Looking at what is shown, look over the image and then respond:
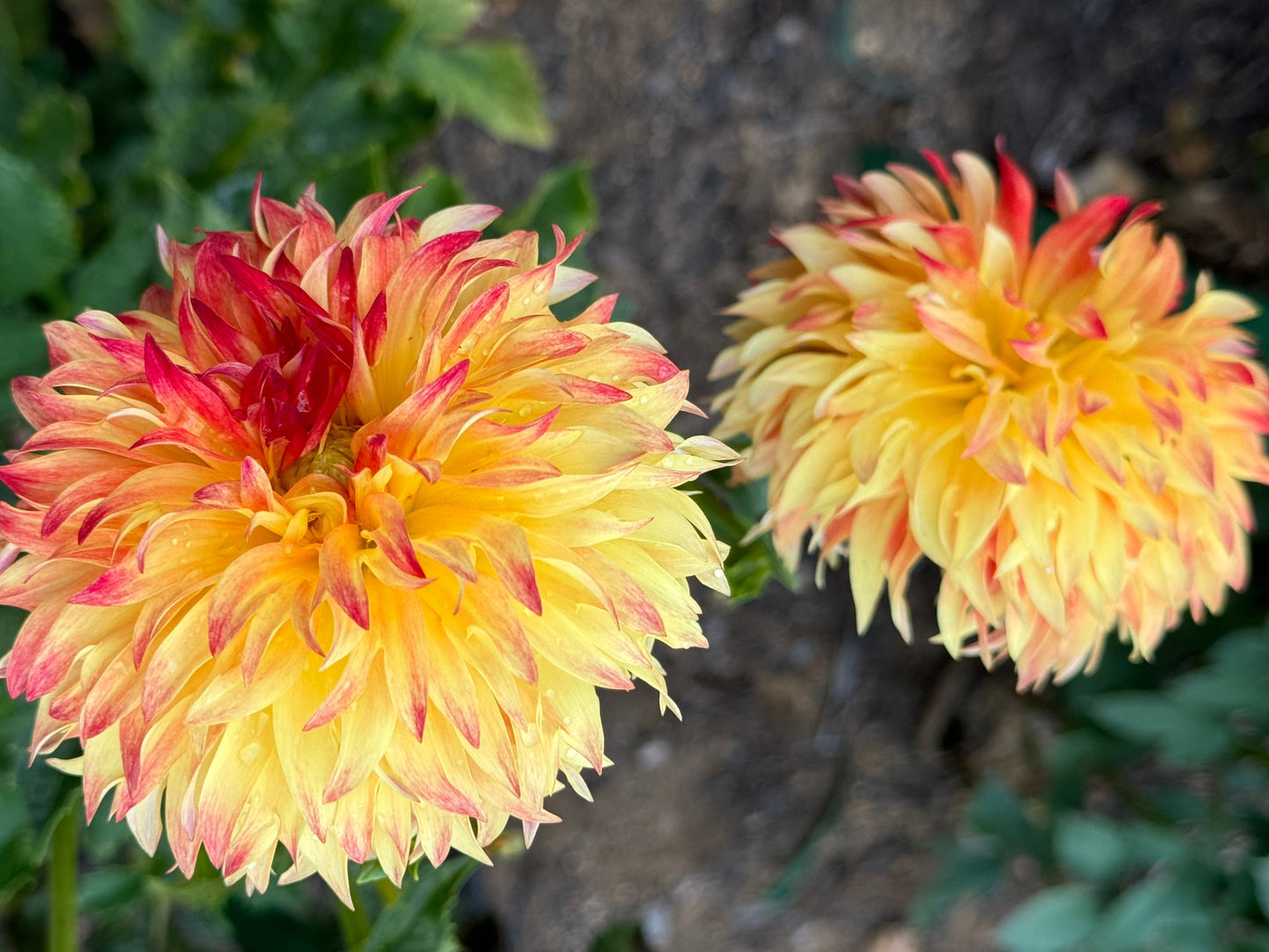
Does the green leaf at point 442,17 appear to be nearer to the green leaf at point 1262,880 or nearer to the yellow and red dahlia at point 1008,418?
the yellow and red dahlia at point 1008,418

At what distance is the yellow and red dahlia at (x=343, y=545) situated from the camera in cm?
50

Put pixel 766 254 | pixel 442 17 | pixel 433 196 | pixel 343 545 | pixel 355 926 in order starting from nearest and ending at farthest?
pixel 343 545 → pixel 355 926 → pixel 433 196 → pixel 442 17 → pixel 766 254

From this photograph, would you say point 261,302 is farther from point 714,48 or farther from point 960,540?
point 714,48

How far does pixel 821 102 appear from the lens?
1.61 meters

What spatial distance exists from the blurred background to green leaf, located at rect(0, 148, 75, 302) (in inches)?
1.6

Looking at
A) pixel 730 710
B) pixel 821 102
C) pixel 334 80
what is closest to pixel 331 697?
pixel 334 80

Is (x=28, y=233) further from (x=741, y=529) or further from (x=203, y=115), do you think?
(x=741, y=529)

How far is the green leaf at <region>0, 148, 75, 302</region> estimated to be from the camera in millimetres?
919

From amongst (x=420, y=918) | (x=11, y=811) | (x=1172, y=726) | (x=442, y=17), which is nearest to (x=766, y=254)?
(x=442, y=17)

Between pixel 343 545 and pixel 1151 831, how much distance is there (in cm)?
114

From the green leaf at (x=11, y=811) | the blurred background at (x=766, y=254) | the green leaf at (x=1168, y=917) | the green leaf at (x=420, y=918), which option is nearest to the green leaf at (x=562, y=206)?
the blurred background at (x=766, y=254)

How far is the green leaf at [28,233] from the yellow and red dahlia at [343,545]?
463mm

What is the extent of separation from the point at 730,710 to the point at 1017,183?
1165 mm

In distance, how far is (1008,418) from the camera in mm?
696
